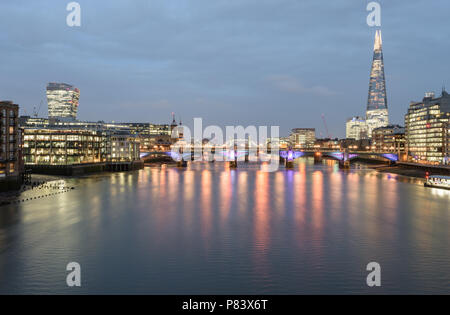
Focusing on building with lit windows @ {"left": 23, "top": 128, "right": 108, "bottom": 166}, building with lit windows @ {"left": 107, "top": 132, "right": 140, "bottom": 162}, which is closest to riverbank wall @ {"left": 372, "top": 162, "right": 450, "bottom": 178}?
building with lit windows @ {"left": 107, "top": 132, "right": 140, "bottom": 162}

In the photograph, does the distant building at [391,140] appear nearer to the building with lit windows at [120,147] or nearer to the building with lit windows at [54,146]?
the building with lit windows at [120,147]

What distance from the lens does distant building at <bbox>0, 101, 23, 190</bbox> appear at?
55781 millimetres

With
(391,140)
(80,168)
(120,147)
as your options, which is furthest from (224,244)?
(391,140)

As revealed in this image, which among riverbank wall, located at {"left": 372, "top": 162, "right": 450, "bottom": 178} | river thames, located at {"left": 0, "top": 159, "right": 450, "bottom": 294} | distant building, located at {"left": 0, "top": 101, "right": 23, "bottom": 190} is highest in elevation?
distant building, located at {"left": 0, "top": 101, "right": 23, "bottom": 190}

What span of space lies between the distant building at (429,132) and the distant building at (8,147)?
107 meters

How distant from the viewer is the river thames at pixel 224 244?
69.8 ft

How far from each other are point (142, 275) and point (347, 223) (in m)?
23.8

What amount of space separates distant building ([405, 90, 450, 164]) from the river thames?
249ft

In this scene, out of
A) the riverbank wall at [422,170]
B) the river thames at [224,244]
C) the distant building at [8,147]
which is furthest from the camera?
the riverbank wall at [422,170]

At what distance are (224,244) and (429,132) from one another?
123687 millimetres

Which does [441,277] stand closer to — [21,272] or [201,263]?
[201,263]

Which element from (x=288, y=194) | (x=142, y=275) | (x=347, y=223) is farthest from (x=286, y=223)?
(x=288, y=194)

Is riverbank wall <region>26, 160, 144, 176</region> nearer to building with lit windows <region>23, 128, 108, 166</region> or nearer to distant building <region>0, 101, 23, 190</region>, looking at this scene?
building with lit windows <region>23, 128, 108, 166</region>

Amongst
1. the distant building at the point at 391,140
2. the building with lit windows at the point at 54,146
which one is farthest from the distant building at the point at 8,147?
the distant building at the point at 391,140
